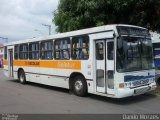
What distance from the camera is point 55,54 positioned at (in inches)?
538

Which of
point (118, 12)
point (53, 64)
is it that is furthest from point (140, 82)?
point (118, 12)

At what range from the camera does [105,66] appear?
10.7 meters

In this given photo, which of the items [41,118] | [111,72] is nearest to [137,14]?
[111,72]

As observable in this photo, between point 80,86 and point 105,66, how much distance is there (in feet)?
6.11

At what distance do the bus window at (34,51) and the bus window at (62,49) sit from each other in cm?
198

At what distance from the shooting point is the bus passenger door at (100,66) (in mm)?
10759

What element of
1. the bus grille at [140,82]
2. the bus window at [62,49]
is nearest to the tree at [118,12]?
the bus window at [62,49]

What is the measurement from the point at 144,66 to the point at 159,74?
3370mm

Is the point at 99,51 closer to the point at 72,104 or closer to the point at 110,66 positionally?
the point at 110,66

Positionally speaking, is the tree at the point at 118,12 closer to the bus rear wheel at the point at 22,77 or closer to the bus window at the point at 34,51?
the bus window at the point at 34,51

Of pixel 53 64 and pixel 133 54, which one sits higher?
pixel 133 54

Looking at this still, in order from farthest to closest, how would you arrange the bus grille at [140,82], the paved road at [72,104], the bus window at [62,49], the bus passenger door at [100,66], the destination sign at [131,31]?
the bus window at [62,49]
the bus passenger door at [100,66]
the bus grille at [140,82]
the destination sign at [131,31]
the paved road at [72,104]

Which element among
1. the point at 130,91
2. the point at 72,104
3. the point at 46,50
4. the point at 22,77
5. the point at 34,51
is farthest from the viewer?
the point at 22,77

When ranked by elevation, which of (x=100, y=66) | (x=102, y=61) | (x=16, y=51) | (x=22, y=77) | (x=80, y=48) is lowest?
(x=22, y=77)
